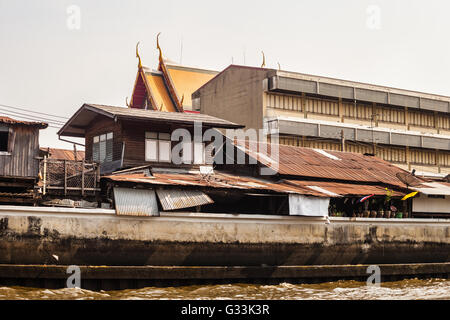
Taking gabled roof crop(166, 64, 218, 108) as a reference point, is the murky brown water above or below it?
below

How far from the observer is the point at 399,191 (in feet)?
96.0

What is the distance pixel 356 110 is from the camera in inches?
1818

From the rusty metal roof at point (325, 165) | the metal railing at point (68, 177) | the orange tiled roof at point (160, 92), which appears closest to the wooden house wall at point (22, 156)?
the metal railing at point (68, 177)

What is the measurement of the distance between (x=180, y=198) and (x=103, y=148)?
7.94m

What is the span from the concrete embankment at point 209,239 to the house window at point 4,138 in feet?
17.0

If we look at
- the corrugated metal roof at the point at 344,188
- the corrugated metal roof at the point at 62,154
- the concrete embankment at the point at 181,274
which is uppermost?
the corrugated metal roof at the point at 62,154

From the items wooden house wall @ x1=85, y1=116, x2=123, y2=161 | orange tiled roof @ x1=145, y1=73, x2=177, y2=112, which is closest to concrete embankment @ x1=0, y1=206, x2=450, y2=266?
wooden house wall @ x1=85, y1=116, x2=123, y2=161

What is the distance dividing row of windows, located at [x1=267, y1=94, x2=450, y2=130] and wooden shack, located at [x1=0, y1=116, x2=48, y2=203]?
71.3ft

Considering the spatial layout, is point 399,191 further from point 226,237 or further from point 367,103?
point 367,103

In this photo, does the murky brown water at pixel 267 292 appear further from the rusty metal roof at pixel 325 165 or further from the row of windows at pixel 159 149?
the row of windows at pixel 159 149

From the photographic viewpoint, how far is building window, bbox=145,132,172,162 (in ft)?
89.2

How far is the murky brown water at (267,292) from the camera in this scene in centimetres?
1841

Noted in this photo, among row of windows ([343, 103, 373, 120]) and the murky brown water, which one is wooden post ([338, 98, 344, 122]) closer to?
row of windows ([343, 103, 373, 120])

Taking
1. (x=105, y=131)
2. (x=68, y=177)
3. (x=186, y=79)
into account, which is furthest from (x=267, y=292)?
(x=186, y=79)
